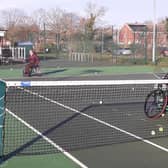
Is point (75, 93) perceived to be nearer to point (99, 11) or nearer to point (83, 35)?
point (83, 35)

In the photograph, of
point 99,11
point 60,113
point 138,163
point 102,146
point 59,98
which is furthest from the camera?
point 99,11

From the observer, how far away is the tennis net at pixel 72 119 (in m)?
8.39

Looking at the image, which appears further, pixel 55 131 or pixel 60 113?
pixel 60 113

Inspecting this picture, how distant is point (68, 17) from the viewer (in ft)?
246

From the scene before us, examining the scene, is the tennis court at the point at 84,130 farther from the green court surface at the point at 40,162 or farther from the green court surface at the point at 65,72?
the green court surface at the point at 65,72

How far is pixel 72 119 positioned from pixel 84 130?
4.25ft

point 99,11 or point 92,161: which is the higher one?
point 99,11

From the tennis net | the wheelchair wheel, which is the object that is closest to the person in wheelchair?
the tennis net

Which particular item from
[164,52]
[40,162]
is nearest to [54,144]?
[40,162]

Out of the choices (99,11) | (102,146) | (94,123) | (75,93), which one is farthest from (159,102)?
(99,11)

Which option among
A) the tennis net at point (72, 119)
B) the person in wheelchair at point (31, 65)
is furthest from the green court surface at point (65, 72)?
the tennis net at point (72, 119)

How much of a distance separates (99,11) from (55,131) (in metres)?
63.1

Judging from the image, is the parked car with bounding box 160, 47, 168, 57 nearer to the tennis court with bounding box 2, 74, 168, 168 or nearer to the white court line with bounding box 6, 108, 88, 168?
the tennis court with bounding box 2, 74, 168, 168

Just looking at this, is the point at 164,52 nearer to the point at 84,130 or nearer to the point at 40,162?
the point at 84,130
